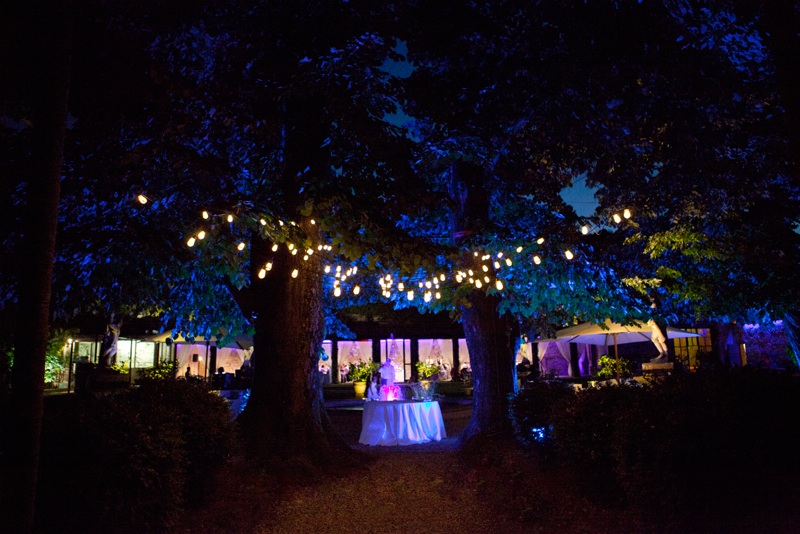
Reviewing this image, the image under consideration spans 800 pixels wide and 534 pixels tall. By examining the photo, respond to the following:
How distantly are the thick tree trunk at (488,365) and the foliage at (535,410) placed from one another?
2016 millimetres

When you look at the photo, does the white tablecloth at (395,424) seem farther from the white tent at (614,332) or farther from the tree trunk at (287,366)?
the white tent at (614,332)

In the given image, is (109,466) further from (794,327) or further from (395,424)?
(794,327)

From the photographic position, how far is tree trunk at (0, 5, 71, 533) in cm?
346

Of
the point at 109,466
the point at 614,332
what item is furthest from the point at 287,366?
the point at 614,332

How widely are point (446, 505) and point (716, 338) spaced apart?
2409 cm

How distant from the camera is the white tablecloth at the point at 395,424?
38.0 ft

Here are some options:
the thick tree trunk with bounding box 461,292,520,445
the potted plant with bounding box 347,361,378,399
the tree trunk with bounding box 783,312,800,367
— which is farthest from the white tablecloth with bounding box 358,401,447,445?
the potted plant with bounding box 347,361,378,399

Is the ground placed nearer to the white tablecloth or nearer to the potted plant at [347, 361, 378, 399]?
the white tablecloth

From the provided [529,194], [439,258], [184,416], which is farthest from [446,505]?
[529,194]

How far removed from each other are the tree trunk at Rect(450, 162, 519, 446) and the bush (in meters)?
6.14

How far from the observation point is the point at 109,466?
13.8 feet

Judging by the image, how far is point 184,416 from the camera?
5.44m

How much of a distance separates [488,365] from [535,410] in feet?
9.09

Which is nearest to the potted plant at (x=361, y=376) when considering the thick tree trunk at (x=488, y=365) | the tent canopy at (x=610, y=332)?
the tent canopy at (x=610, y=332)
